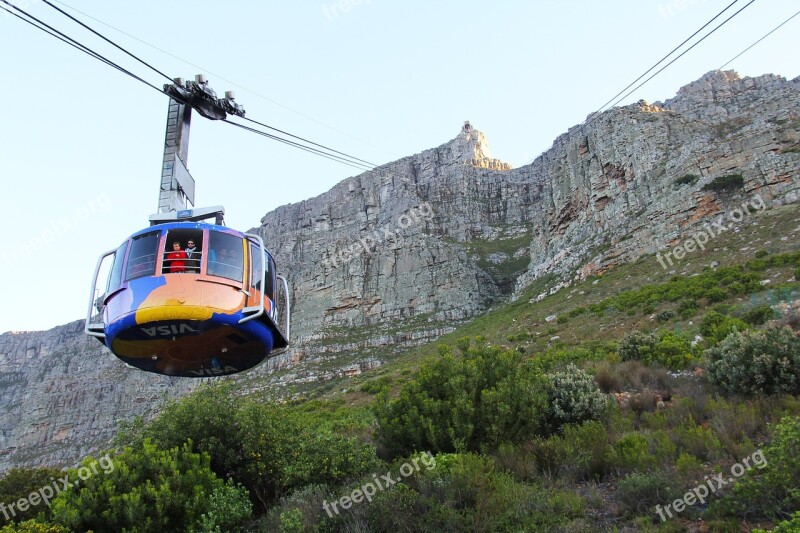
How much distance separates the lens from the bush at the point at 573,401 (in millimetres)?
11516

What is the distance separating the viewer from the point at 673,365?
14.7 metres

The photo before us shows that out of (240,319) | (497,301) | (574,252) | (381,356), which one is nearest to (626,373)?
(240,319)

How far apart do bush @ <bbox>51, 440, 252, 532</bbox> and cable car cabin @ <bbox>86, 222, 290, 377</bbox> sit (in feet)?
6.17

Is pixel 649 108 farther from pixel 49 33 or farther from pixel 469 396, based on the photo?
pixel 49 33

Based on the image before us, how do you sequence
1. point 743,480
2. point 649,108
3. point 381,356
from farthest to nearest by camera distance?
point 381,356, point 649,108, point 743,480

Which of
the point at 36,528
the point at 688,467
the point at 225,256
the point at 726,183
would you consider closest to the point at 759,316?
the point at 688,467

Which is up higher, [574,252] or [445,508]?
[574,252]

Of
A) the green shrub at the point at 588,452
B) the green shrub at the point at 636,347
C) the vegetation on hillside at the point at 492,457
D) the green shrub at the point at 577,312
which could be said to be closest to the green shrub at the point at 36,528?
the vegetation on hillside at the point at 492,457

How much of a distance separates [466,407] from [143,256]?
22.7ft

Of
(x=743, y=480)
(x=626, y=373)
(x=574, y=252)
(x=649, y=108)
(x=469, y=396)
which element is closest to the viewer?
(x=743, y=480)

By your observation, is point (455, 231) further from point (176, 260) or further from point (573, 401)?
point (176, 260)

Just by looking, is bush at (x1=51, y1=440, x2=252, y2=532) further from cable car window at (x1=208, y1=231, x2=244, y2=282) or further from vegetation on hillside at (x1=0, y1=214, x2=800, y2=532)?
cable car window at (x1=208, y1=231, x2=244, y2=282)

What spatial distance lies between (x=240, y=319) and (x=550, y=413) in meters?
7.52

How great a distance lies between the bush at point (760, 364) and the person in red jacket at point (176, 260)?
11.5 meters
